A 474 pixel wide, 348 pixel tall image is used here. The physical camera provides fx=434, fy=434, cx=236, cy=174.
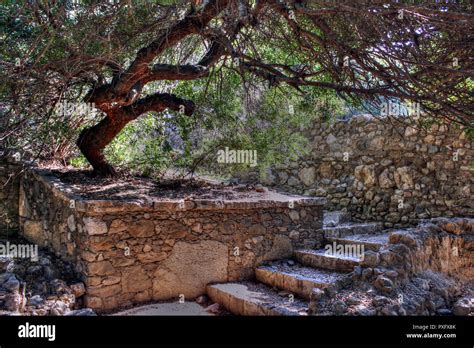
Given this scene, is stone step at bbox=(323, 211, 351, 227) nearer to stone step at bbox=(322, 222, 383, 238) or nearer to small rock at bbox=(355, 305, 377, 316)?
stone step at bbox=(322, 222, 383, 238)

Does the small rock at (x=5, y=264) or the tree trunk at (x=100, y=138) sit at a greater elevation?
the tree trunk at (x=100, y=138)

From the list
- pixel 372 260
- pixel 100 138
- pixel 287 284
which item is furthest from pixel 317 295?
pixel 100 138

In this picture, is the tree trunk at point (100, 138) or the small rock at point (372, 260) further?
the tree trunk at point (100, 138)

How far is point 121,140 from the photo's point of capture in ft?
22.8

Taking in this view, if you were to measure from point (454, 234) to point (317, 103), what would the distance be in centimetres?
291

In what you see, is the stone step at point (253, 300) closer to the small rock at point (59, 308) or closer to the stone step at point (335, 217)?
the small rock at point (59, 308)

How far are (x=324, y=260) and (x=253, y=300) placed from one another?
4.47 ft

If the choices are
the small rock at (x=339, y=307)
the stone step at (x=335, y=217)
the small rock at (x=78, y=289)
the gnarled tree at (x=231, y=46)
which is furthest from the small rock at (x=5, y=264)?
the stone step at (x=335, y=217)

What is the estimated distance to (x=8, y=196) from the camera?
6.06m

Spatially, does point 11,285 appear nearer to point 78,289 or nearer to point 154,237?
point 78,289

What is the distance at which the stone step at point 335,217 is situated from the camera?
25.3ft

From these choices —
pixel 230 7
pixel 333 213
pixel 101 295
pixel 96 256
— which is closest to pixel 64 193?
pixel 96 256

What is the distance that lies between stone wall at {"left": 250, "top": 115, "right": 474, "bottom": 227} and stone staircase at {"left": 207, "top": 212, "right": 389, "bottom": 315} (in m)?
1.52
